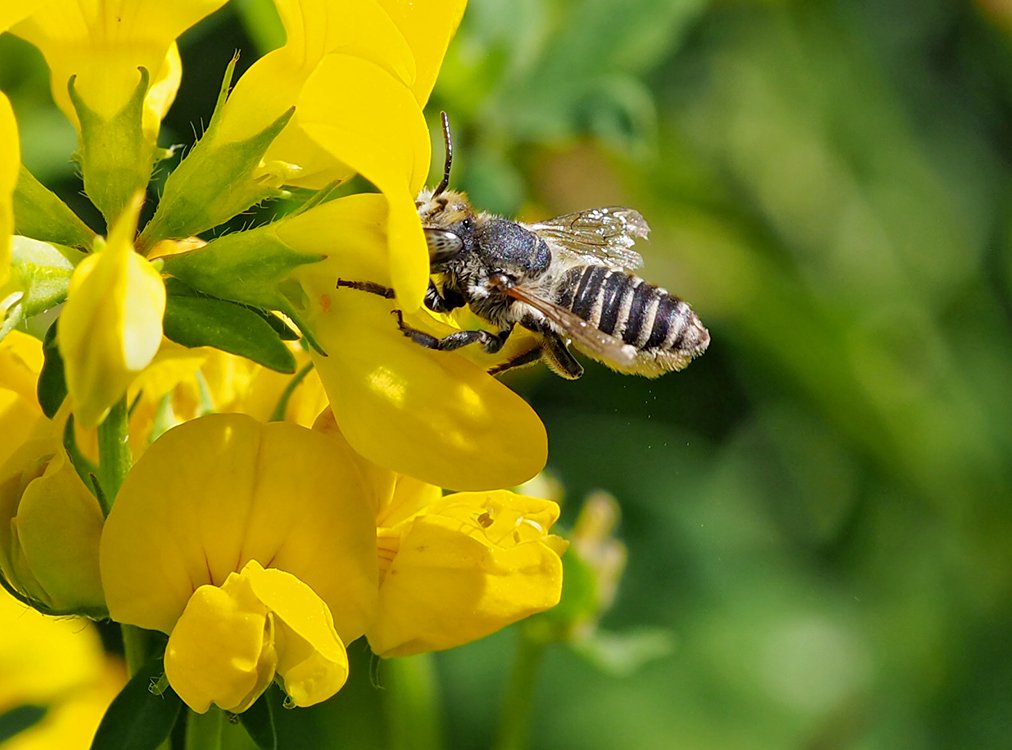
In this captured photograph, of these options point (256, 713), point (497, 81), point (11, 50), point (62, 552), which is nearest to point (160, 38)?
point (62, 552)

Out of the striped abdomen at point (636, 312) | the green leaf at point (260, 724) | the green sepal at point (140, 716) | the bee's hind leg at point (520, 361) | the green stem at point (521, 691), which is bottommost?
the green stem at point (521, 691)

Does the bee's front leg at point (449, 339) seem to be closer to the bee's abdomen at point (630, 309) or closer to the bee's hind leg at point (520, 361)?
the bee's hind leg at point (520, 361)

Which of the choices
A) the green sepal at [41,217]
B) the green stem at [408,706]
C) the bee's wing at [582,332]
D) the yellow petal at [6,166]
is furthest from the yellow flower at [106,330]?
the green stem at [408,706]

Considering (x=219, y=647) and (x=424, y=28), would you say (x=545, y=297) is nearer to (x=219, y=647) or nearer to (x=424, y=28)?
(x=424, y=28)

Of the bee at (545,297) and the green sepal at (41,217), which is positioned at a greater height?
the green sepal at (41,217)

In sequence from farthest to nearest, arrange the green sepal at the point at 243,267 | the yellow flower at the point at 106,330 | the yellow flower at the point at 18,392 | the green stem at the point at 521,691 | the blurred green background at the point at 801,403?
the blurred green background at the point at 801,403
the green stem at the point at 521,691
the yellow flower at the point at 18,392
the green sepal at the point at 243,267
the yellow flower at the point at 106,330

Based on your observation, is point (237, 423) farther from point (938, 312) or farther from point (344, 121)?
point (938, 312)

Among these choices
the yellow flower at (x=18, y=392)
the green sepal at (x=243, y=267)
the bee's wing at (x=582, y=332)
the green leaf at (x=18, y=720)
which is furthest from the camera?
the green leaf at (x=18, y=720)
